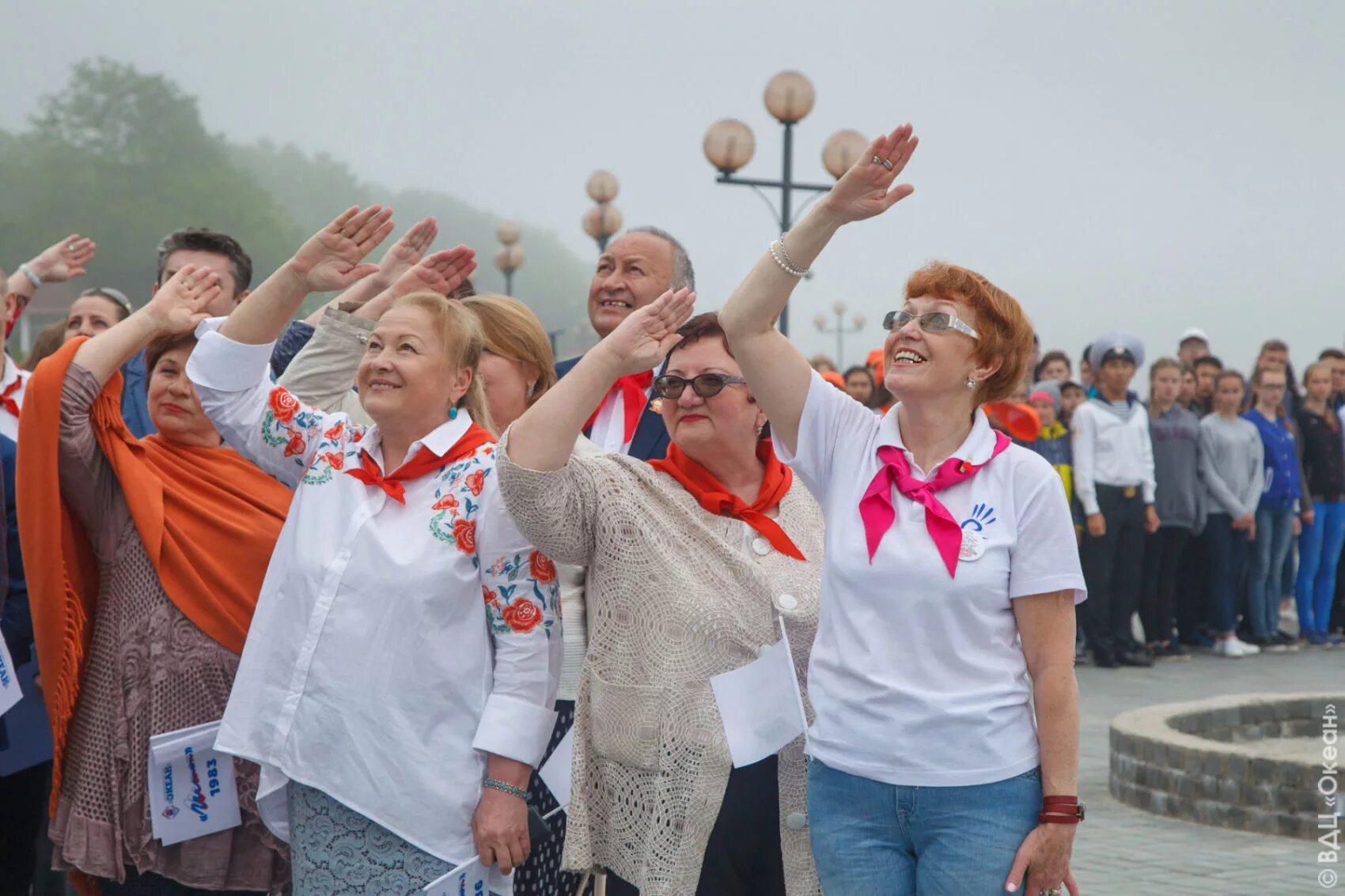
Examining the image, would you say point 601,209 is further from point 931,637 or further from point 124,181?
point 124,181

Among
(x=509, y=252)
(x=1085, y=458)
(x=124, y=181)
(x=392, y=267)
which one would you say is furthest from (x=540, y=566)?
(x=124, y=181)

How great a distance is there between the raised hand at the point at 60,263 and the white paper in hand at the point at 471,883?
3056mm

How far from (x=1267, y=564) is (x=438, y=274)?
401 inches

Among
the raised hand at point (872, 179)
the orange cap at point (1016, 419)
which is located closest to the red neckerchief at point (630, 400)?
the raised hand at point (872, 179)

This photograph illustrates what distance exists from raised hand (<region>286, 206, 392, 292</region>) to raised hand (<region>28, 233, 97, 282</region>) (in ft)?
6.78

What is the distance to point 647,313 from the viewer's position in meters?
3.21

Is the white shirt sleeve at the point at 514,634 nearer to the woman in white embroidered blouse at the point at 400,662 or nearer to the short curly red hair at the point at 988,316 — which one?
the woman in white embroidered blouse at the point at 400,662

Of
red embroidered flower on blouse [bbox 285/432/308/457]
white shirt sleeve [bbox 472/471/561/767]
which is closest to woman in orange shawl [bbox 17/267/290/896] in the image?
red embroidered flower on blouse [bbox 285/432/308/457]

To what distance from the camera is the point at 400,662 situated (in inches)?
125

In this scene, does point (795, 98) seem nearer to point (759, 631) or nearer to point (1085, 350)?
point (1085, 350)

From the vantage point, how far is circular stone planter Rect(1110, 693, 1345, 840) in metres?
6.35

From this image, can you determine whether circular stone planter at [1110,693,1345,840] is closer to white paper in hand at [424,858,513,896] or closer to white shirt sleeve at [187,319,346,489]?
white paper in hand at [424,858,513,896]

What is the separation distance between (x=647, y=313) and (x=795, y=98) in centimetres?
1308

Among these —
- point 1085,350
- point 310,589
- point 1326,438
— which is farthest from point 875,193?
point 1326,438
